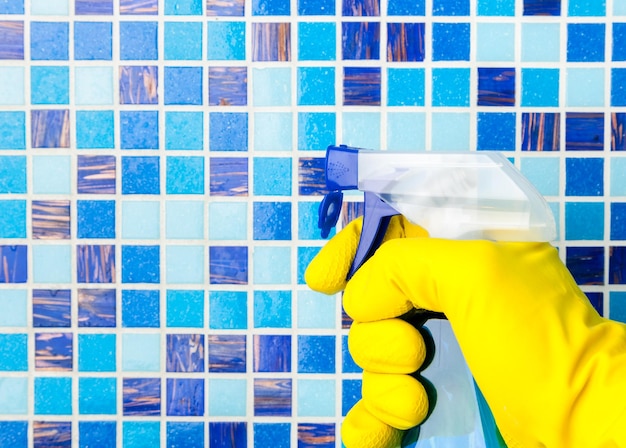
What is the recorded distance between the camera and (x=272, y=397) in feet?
2.38

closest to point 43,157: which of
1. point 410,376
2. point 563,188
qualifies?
point 410,376

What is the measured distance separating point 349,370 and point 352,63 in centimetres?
37

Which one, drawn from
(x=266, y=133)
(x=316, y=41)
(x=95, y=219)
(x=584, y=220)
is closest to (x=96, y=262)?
(x=95, y=219)

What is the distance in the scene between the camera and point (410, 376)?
0.51m

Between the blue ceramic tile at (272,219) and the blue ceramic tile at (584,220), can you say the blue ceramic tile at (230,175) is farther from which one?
the blue ceramic tile at (584,220)

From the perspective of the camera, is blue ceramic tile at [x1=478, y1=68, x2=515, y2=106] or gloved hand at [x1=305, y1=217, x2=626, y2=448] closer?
gloved hand at [x1=305, y1=217, x2=626, y2=448]

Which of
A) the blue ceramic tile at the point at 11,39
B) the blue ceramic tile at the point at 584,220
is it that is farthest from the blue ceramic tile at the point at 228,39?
the blue ceramic tile at the point at 584,220

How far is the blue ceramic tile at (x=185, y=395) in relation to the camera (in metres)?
0.73

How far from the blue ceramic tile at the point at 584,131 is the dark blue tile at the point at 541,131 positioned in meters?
0.01

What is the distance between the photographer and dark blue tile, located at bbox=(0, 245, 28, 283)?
720 mm

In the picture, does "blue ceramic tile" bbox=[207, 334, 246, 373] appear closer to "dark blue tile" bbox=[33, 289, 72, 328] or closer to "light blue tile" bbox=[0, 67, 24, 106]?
"dark blue tile" bbox=[33, 289, 72, 328]

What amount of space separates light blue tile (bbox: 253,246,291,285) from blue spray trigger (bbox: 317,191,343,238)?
0.13 meters

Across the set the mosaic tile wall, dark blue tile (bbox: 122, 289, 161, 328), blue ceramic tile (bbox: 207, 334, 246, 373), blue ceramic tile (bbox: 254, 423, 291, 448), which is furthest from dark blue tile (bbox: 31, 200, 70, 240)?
blue ceramic tile (bbox: 254, 423, 291, 448)

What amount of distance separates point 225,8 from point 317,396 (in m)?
0.48
